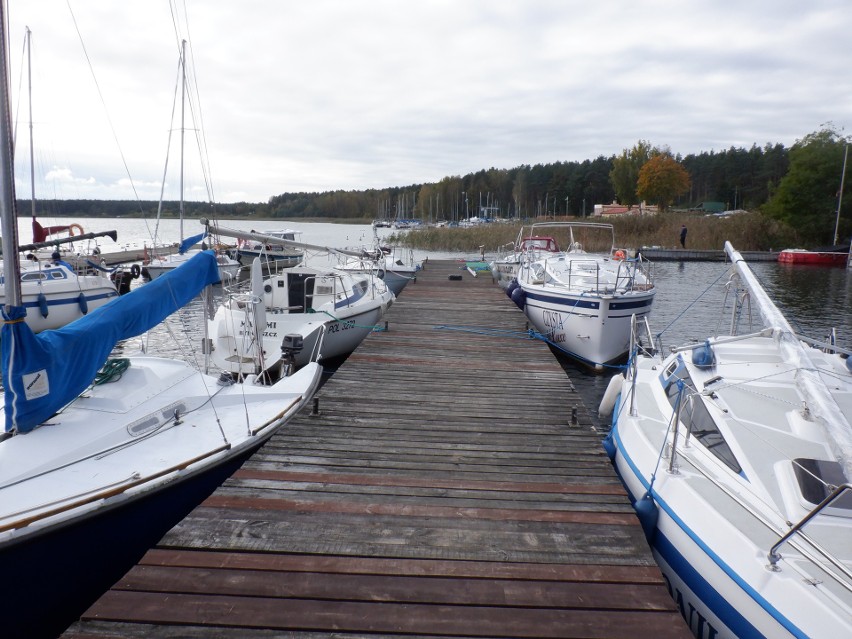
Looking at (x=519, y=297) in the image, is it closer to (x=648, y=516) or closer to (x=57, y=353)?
(x=648, y=516)

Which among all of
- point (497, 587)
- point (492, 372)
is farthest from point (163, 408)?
point (492, 372)

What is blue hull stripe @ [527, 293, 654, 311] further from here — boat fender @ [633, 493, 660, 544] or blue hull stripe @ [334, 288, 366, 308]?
boat fender @ [633, 493, 660, 544]

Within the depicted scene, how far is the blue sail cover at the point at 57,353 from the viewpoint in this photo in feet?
13.7

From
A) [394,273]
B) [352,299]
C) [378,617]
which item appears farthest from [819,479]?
[394,273]

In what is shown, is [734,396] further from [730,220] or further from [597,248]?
[730,220]

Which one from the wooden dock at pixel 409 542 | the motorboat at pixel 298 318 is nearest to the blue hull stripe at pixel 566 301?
the motorboat at pixel 298 318

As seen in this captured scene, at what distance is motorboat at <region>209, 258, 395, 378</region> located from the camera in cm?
927

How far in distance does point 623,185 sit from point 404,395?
233 feet

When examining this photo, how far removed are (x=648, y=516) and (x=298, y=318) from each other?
8.12m

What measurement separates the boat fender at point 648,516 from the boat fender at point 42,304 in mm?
16963

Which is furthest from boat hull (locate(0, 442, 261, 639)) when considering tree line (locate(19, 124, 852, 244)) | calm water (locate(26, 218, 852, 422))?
tree line (locate(19, 124, 852, 244))

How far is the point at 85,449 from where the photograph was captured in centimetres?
471

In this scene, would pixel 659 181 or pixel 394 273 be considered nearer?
pixel 394 273

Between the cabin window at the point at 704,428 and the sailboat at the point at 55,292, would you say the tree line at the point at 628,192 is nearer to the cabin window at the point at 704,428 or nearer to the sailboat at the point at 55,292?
the sailboat at the point at 55,292
